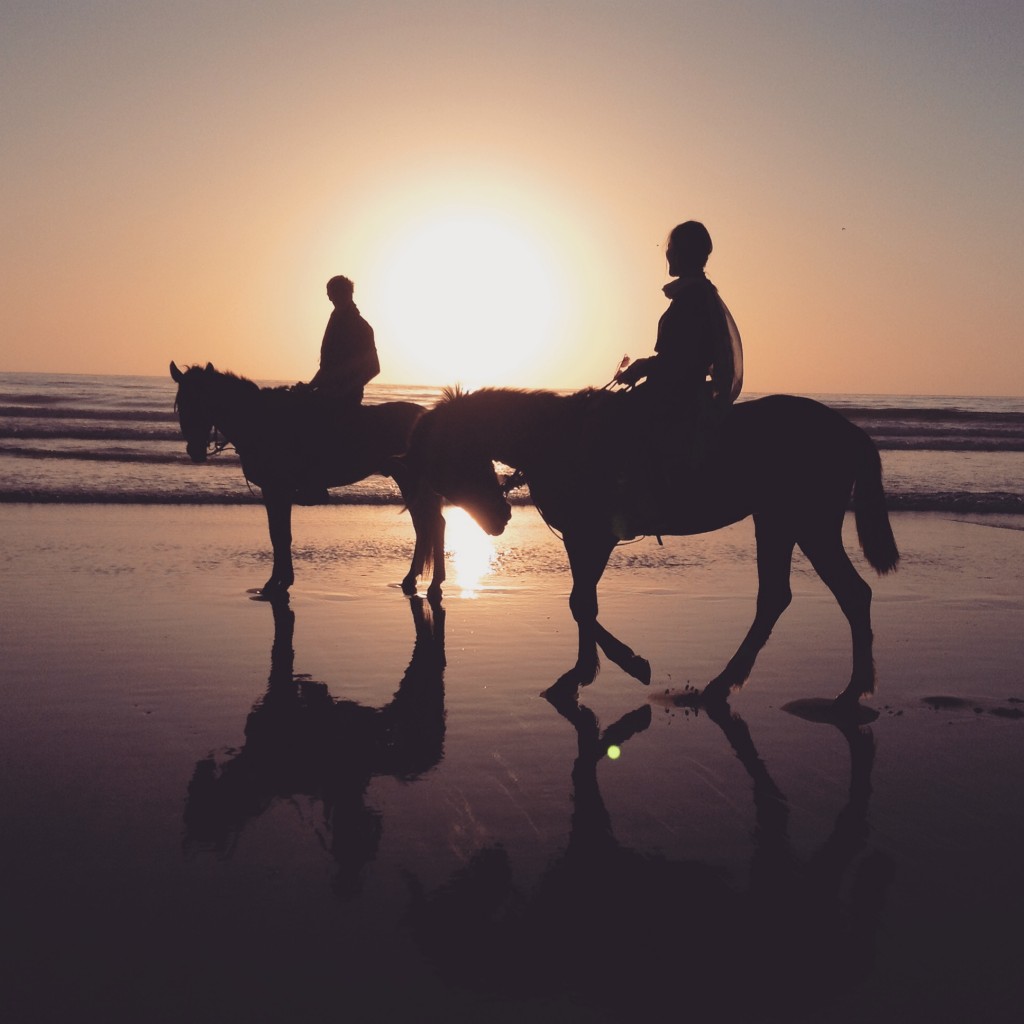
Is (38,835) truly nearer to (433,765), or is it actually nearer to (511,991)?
(433,765)

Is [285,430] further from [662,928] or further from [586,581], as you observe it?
[662,928]

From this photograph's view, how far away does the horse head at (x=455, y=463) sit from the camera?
6176 mm

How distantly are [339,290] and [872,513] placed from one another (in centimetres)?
587

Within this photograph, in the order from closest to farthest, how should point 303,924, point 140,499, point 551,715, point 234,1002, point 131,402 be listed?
point 234,1002
point 303,924
point 551,715
point 140,499
point 131,402

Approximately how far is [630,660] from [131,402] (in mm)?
53154

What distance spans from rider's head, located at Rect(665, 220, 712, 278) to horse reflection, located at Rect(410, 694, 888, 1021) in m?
3.24

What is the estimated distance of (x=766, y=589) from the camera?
626cm

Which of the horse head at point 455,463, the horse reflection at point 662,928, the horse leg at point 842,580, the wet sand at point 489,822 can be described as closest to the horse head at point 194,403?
the wet sand at point 489,822

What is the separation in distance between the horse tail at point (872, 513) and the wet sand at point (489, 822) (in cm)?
79

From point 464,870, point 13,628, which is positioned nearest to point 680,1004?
point 464,870

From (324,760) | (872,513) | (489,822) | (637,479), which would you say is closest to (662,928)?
(489,822)

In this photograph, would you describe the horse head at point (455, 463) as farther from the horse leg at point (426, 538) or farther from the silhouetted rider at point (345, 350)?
the silhouetted rider at point (345, 350)

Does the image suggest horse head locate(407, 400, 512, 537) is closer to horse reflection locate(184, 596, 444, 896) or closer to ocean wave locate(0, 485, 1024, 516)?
horse reflection locate(184, 596, 444, 896)

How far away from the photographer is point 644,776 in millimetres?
4660
